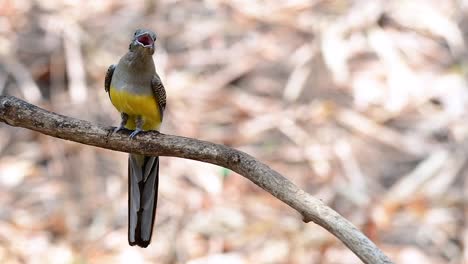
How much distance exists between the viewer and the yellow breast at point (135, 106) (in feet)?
13.5

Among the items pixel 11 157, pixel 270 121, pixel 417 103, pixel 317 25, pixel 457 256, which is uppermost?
pixel 317 25

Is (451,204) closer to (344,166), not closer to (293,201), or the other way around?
(344,166)

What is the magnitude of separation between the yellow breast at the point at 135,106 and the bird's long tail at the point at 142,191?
0.26 metres

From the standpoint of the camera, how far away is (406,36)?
878 centimetres

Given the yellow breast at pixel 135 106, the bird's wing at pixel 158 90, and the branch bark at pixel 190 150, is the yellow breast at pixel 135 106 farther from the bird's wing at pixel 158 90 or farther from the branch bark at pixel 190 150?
the branch bark at pixel 190 150

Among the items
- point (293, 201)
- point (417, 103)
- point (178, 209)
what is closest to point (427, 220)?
point (417, 103)

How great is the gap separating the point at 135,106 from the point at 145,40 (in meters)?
0.36

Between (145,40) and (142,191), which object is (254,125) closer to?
(142,191)

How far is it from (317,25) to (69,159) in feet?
10.3

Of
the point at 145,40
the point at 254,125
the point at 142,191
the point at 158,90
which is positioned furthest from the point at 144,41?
the point at 254,125

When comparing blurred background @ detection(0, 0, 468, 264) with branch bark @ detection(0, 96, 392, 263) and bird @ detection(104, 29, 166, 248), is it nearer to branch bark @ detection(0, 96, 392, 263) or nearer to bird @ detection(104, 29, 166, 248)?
bird @ detection(104, 29, 166, 248)

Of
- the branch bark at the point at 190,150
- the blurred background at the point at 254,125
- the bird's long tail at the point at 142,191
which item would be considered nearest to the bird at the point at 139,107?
the bird's long tail at the point at 142,191

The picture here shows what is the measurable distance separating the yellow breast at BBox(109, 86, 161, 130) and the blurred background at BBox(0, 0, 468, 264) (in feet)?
8.40

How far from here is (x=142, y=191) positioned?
14.6 ft
